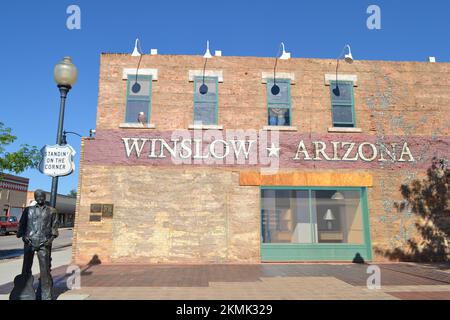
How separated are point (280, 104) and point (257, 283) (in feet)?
25.3

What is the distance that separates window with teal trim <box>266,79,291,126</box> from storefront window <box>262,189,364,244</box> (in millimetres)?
2876

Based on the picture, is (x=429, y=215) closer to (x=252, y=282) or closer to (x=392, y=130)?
(x=392, y=130)

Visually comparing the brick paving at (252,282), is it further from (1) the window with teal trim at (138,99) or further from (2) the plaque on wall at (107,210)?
(1) the window with teal trim at (138,99)

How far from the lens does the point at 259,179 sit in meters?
13.6

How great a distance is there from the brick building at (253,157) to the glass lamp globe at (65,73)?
17.4 feet

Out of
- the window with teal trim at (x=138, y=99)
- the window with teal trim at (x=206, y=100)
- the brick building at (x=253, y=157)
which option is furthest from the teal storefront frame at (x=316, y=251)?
the window with teal trim at (x=138, y=99)

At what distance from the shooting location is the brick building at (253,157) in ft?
43.3

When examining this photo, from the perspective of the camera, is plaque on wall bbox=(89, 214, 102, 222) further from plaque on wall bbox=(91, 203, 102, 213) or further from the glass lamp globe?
the glass lamp globe

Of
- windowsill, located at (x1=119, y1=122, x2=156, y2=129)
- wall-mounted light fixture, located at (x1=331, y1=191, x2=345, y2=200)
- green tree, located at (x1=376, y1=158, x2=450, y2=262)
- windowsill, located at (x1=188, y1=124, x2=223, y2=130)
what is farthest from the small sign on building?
green tree, located at (x1=376, y1=158, x2=450, y2=262)

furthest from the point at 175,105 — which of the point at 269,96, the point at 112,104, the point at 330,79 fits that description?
the point at 330,79

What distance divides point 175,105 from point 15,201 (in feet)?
134

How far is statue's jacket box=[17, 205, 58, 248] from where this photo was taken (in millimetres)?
7343

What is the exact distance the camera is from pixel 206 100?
46.9 ft

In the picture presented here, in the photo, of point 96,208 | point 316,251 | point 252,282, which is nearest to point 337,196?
point 316,251
